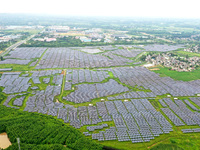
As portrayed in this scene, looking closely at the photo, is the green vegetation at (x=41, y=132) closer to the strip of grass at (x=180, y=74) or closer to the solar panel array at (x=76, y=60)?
the solar panel array at (x=76, y=60)

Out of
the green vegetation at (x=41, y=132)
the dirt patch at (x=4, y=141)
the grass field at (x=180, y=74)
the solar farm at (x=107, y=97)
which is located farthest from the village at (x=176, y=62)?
the dirt patch at (x=4, y=141)

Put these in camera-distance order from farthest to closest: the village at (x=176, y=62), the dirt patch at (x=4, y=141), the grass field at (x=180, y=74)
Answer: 1. the village at (x=176, y=62)
2. the grass field at (x=180, y=74)
3. the dirt patch at (x=4, y=141)

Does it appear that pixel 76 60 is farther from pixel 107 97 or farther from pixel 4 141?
pixel 4 141

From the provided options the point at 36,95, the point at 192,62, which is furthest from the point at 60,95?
the point at 192,62

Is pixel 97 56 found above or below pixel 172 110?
above

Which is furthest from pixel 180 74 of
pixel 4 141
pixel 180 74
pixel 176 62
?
pixel 4 141

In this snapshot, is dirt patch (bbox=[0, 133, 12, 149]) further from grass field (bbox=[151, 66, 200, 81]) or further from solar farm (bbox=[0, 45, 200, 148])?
grass field (bbox=[151, 66, 200, 81])

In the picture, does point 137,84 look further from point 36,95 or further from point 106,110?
point 36,95

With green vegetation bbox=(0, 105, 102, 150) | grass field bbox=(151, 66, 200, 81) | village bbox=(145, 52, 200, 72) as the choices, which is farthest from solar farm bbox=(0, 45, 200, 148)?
village bbox=(145, 52, 200, 72)
